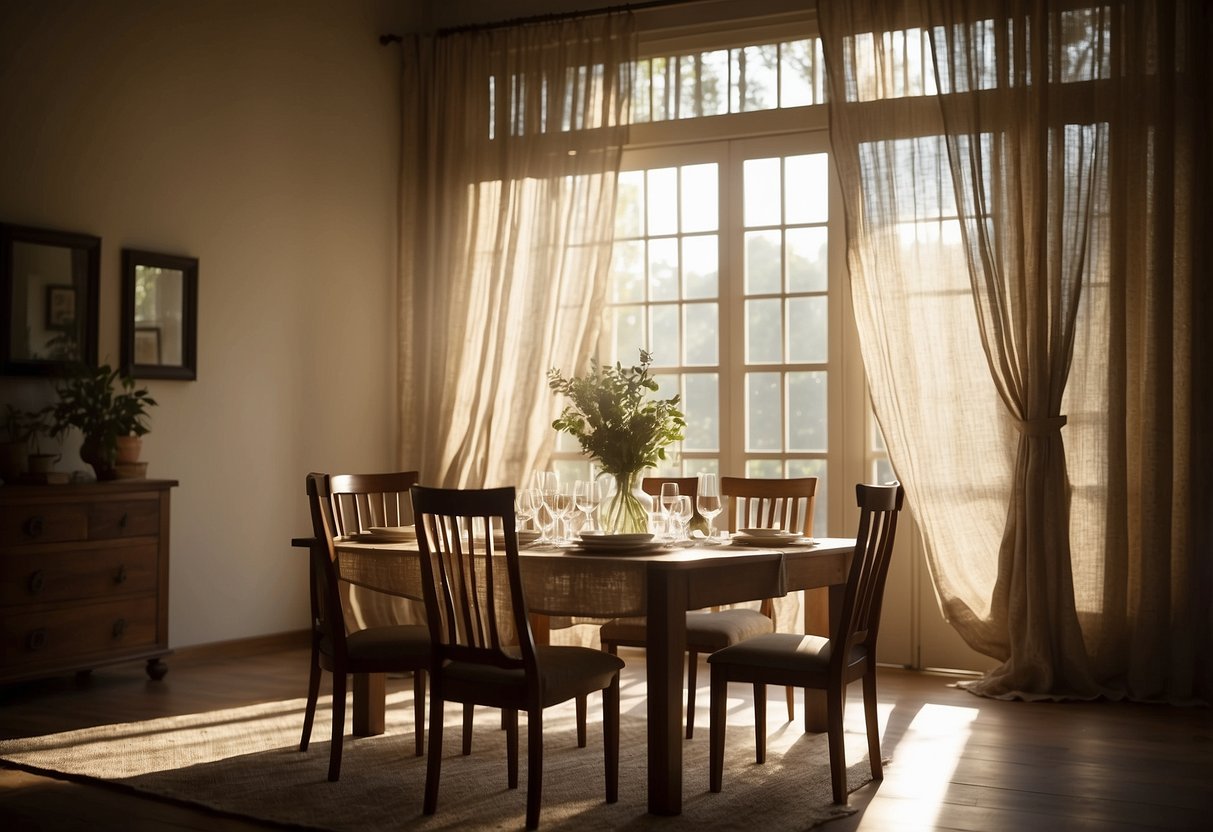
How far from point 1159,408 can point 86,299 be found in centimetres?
446

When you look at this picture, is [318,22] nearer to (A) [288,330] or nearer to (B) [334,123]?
(B) [334,123]

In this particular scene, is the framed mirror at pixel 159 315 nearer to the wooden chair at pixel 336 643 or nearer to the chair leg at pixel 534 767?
the wooden chair at pixel 336 643

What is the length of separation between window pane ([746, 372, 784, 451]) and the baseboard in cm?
247

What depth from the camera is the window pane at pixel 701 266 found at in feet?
20.4

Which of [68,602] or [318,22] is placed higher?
[318,22]

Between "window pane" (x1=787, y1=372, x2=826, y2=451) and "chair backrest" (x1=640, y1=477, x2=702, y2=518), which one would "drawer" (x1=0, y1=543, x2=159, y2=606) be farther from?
"window pane" (x1=787, y1=372, x2=826, y2=451)

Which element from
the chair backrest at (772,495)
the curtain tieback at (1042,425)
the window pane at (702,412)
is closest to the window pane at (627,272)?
the window pane at (702,412)

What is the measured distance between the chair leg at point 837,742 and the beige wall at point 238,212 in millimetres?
3406

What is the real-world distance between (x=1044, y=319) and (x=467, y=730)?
2898mm

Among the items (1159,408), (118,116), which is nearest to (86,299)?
(118,116)

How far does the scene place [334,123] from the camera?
262 inches

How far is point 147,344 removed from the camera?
567 cm

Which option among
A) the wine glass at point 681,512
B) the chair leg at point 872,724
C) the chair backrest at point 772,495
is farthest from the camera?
Result: the chair backrest at point 772,495

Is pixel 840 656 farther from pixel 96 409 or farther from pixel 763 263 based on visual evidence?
pixel 96 409
